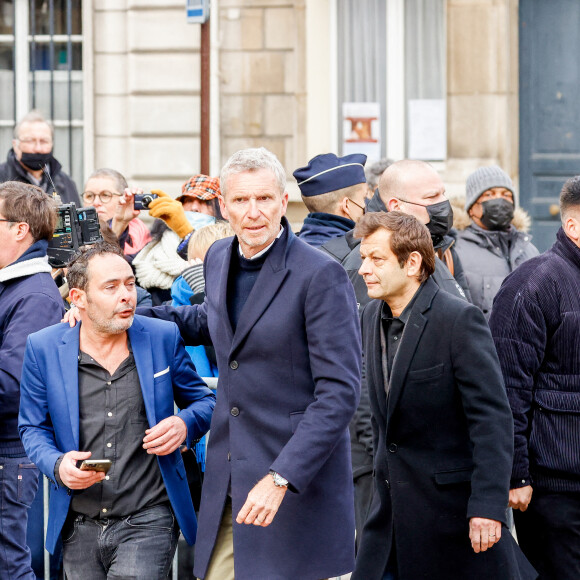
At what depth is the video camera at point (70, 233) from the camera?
5.68 meters

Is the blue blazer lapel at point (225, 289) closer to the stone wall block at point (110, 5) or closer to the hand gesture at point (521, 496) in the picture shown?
the hand gesture at point (521, 496)

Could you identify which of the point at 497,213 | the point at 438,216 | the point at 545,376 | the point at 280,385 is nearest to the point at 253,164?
the point at 280,385

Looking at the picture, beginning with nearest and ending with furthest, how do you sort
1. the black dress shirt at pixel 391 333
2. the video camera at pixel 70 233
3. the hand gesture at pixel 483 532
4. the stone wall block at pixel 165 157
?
1. the hand gesture at pixel 483 532
2. the black dress shirt at pixel 391 333
3. the video camera at pixel 70 233
4. the stone wall block at pixel 165 157

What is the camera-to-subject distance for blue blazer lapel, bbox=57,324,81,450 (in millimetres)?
4461

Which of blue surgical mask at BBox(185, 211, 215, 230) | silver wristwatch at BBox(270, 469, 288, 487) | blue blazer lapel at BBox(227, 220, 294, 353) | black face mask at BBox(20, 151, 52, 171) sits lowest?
silver wristwatch at BBox(270, 469, 288, 487)

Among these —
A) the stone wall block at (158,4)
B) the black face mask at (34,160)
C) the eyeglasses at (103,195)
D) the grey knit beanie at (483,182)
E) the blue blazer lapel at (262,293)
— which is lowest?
the blue blazer lapel at (262,293)

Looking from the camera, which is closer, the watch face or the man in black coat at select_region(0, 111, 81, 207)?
the watch face

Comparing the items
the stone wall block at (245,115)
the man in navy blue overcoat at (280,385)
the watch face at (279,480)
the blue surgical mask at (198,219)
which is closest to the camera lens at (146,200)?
the blue surgical mask at (198,219)

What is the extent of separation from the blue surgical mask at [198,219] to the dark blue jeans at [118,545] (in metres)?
2.87

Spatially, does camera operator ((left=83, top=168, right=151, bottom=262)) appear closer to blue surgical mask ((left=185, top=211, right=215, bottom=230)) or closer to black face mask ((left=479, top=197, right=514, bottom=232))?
blue surgical mask ((left=185, top=211, right=215, bottom=230))

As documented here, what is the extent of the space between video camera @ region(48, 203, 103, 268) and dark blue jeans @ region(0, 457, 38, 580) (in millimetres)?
972

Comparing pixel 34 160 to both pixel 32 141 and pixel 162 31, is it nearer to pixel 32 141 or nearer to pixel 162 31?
pixel 32 141

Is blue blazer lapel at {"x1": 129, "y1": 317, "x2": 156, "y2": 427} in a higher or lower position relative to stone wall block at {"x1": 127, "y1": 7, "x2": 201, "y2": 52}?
lower

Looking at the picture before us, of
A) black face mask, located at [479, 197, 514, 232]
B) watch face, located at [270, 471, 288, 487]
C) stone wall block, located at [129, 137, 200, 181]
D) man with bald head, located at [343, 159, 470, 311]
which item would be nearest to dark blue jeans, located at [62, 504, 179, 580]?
watch face, located at [270, 471, 288, 487]
